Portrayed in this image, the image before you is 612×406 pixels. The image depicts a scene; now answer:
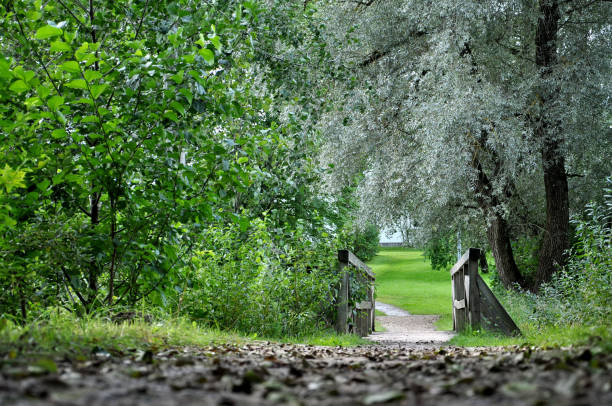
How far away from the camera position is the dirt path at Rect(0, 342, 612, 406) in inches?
64.2

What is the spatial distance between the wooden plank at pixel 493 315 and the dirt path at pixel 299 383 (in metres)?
4.63

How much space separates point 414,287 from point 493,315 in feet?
85.1

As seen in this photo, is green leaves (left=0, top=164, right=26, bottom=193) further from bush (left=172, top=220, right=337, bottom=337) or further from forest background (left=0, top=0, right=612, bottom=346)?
bush (left=172, top=220, right=337, bottom=337)

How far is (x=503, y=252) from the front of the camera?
12828 mm

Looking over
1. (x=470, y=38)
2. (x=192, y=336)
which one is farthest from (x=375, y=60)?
(x=192, y=336)

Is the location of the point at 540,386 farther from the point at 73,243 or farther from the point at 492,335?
the point at 492,335

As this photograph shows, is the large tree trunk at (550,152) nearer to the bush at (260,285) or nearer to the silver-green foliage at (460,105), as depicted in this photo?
the silver-green foliage at (460,105)

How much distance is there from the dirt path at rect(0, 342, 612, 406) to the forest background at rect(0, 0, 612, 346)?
4.48 feet

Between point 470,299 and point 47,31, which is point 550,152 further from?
point 47,31

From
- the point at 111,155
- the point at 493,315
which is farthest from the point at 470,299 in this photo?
the point at 111,155

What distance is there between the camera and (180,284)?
16.1 ft

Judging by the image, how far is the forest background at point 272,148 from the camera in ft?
13.7

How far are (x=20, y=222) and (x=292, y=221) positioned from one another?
959 cm

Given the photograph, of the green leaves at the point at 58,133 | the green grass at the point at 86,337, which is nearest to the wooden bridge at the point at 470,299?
the green grass at the point at 86,337
